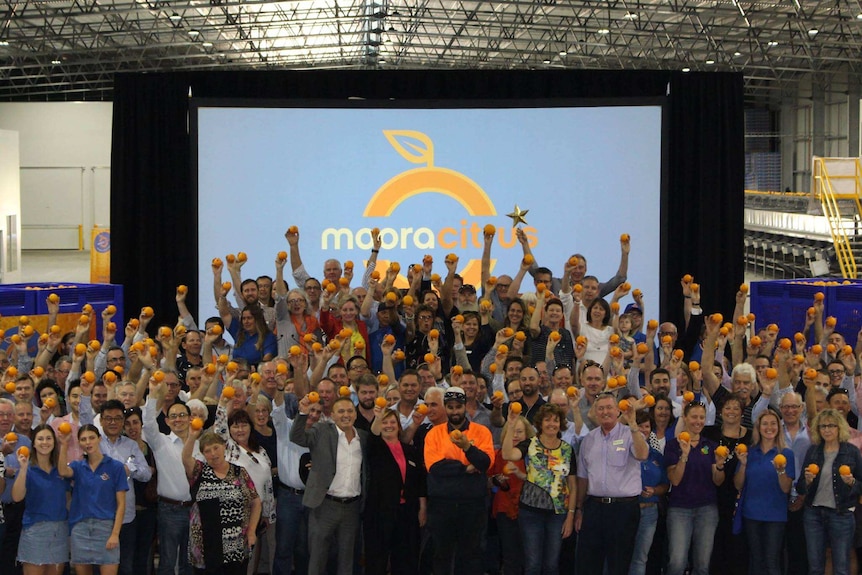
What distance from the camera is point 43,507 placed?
5.61 meters

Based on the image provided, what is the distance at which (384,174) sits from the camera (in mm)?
10938

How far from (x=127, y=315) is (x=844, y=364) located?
7451 mm

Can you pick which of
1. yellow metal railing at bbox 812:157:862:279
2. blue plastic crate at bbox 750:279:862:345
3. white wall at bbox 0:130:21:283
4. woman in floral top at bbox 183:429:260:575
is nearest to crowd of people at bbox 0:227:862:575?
woman in floral top at bbox 183:429:260:575

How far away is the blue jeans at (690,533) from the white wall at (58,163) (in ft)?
110

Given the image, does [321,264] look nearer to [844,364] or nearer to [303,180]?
[303,180]

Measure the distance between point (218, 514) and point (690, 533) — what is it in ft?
8.56

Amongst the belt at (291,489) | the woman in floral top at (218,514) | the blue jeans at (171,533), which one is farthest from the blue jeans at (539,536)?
the blue jeans at (171,533)

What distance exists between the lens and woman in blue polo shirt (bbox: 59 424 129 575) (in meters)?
5.60

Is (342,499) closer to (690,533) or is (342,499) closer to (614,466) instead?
(614,466)

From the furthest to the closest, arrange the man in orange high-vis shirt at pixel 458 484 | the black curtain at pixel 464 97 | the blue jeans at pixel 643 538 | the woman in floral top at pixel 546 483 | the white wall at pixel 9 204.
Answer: the white wall at pixel 9 204
the black curtain at pixel 464 97
the blue jeans at pixel 643 538
the woman in floral top at pixel 546 483
the man in orange high-vis shirt at pixel 458 484

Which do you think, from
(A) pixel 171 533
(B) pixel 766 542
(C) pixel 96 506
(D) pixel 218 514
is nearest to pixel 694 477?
(B) pixel 766 542

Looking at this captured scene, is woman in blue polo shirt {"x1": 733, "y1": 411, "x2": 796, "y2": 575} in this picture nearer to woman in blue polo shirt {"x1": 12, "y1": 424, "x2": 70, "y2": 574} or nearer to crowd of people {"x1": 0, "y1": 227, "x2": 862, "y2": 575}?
crowd of people {"x1": 0, "y1": 227, "x2": 862, "y2": 575}

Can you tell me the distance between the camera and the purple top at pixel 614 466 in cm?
589

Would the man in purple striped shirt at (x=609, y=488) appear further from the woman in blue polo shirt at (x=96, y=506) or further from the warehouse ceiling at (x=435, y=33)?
the warehouse ceiling at (x=435, y=33)
